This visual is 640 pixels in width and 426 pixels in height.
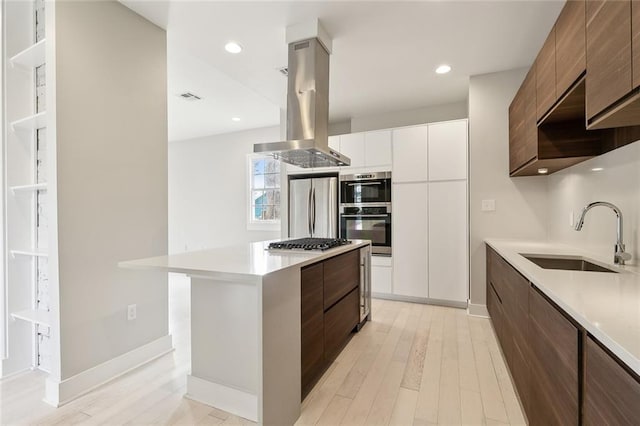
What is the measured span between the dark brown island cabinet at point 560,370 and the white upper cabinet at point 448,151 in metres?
1.93

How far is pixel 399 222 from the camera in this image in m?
3.92

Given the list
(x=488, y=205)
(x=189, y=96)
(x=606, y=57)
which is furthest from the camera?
(x=189, y=96)

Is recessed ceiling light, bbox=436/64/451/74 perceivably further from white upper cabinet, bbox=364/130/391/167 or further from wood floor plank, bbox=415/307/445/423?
wood floor plank, bbox=415/307/445/423

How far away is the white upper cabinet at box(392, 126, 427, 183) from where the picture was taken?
12.4ft

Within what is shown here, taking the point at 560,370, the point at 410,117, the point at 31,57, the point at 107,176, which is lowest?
the point at 560,370

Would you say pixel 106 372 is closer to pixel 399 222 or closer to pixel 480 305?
pixel 399 222

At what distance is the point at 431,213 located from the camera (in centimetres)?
374

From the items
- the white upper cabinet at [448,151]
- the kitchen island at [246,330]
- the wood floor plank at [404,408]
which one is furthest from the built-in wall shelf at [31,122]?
the white upper cabinet at [448,151]

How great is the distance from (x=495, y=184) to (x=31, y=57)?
4209 mm

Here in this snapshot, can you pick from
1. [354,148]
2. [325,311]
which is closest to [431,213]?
[354,148]

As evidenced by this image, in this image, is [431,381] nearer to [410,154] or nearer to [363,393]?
[363,393]

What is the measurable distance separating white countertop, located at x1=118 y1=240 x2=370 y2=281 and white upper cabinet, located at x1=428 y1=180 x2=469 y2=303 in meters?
2.01

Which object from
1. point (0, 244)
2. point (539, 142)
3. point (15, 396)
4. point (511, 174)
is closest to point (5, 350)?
point (15, 396)

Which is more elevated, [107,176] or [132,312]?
[107,176]
